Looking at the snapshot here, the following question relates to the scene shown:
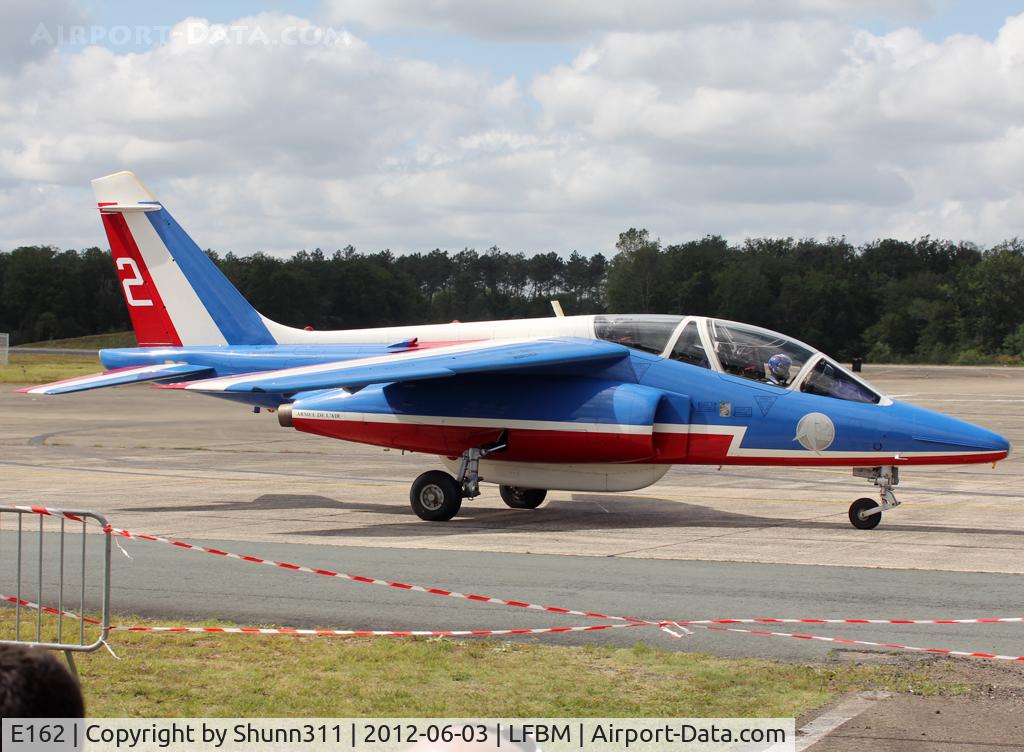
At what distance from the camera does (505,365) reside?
15914 millimetres

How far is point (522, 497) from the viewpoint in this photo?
18.7m

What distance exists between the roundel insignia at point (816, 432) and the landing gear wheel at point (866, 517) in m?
0.92

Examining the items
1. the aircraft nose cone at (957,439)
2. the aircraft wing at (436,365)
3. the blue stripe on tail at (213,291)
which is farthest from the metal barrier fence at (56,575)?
the aircraft nose cone at (957,439)

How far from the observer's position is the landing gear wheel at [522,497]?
18609 mm

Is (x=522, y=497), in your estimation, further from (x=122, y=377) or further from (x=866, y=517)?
(x=122, y=377)

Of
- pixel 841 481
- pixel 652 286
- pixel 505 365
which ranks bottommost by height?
pixel 841 481

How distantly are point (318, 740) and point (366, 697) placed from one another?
30.9 inches

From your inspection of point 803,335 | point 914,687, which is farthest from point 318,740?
point 803,335

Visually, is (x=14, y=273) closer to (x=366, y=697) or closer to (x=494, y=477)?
(x=494, y=477)

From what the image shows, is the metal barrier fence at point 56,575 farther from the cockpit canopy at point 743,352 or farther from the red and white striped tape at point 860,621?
the cockpit canopy at point 743,352

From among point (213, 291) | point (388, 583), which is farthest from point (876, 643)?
point (213, 291)

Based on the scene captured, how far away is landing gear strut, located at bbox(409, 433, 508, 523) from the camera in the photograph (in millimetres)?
16875

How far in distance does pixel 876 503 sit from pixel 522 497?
543cm

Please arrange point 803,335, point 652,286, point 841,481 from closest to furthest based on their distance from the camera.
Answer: point 841,481 → point 652,286 → point 803,335
